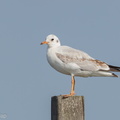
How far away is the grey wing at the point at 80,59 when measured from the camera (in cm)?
1093

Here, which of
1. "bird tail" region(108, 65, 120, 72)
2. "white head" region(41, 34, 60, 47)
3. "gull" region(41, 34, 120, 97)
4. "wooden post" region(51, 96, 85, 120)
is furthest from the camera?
"white head" region(41, 34, 60, 47)

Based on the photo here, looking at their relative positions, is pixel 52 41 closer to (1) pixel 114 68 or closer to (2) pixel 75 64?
(2) pixel 75 64

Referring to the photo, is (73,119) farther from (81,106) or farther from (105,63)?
(105,63)

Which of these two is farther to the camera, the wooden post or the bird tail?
the bird tail

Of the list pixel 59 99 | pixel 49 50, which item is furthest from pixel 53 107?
pixel 49 50

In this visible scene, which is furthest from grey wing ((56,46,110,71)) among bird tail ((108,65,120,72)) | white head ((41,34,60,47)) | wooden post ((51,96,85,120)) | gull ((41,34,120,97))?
wooden post ((51,96,85,120))

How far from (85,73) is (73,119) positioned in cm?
394

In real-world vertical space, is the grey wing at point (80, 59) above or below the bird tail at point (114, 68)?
above

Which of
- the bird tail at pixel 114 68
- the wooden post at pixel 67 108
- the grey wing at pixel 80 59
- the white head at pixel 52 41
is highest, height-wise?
the white head at pixel 52 41

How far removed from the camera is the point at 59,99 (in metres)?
7.21

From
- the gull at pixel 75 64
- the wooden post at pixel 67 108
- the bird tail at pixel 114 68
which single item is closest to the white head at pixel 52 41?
the gull at pixel 75 64

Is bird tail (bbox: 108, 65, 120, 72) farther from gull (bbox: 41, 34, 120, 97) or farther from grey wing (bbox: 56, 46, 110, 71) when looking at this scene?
grey wing (bbox: 56, 46, 110, 71)

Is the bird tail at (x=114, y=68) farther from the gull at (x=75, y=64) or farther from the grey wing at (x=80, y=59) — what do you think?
the grey wing at (x=80, y=59)

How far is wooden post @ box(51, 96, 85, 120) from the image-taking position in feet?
23.2
